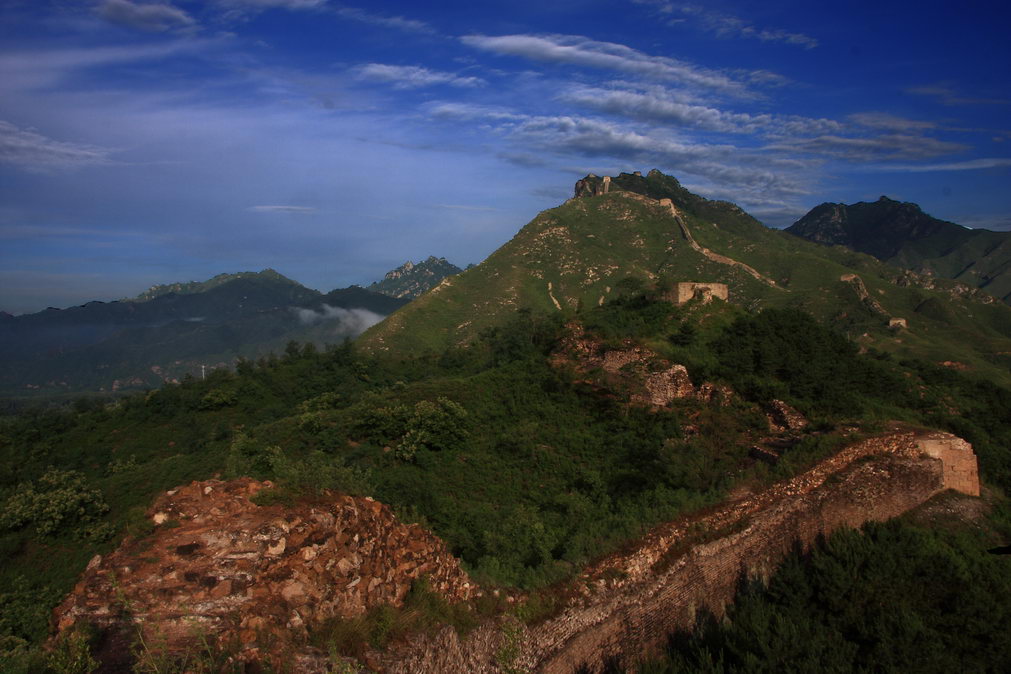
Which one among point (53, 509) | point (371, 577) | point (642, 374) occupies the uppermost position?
point (642, 374)

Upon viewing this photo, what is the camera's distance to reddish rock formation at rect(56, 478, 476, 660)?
5.13m

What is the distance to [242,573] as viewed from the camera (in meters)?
5.54

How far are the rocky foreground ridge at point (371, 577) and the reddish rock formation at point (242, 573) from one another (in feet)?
0.04

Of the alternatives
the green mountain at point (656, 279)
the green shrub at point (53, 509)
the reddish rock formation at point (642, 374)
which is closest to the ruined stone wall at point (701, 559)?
the reddish rock formation at point (642, 374)

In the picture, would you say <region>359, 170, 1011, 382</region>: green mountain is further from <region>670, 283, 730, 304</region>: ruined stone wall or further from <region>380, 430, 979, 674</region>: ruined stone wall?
<region>380, 430, 979, 674</region>: ruined stone wall

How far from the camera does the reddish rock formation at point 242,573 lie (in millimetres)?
5133

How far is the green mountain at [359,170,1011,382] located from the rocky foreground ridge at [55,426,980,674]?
48.6 meters

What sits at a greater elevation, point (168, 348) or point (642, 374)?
point (642, 374)

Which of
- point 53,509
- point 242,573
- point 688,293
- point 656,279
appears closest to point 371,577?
point 242,573

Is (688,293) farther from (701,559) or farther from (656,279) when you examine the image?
(656,279)

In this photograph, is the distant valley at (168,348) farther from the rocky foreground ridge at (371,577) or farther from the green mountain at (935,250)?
the green mountain at (935,250)

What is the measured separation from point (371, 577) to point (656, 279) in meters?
52.4

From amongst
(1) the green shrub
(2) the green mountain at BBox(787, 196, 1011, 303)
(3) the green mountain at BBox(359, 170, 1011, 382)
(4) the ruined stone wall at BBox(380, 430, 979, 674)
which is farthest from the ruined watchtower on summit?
(2) the green mountain at BBox(787, 196, 1011, 303)

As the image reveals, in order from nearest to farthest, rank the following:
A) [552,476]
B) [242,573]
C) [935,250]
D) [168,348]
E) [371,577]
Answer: [242,573] < [371,577] < [552,476] < [168,348] < [935,250]
